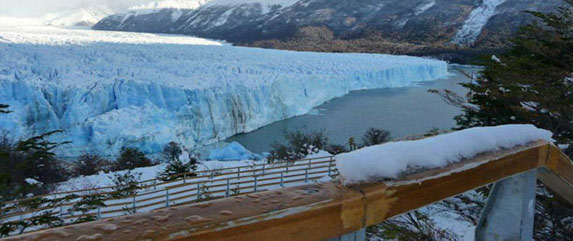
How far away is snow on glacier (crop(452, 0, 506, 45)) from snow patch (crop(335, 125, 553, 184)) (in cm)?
5026

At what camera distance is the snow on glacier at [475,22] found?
4700cm

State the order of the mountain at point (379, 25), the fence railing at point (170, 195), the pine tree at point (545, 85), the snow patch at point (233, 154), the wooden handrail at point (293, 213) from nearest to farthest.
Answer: the wooden handrail at point (293, 213) → the fence railing at point (170, 195) → the pine tree at point (545, 85) → the snow patch at point (233, 154) → the mountain at point (379, 25)

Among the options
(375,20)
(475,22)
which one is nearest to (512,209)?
(475,22)

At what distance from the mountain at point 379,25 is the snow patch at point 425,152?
132 ft

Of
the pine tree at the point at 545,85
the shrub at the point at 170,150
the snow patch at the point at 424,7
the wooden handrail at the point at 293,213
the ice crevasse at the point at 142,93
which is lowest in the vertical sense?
the shrub at the point at 170,150

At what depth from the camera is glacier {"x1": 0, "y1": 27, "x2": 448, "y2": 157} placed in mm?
13336

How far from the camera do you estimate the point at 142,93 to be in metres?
14.8

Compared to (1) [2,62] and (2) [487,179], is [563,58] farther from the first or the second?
(1) [2,62]

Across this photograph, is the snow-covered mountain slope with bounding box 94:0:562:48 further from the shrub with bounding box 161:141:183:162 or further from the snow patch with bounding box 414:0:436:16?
the shrub with bounding box 161:141:183:162

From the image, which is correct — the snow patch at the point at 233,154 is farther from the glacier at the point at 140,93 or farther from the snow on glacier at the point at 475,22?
the snow on glacier at the point at 475,22

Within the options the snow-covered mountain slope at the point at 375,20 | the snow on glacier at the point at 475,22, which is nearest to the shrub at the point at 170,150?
the snow-covered mountain slope at the point at 375,20

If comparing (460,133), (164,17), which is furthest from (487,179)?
(164,17)

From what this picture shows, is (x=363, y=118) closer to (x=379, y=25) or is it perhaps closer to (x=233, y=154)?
(x=233, y=154)

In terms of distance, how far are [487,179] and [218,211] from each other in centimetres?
59
